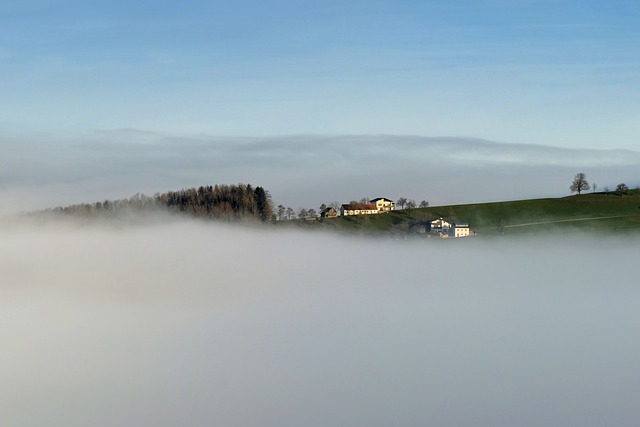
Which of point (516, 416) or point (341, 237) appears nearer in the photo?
point (516, 416)

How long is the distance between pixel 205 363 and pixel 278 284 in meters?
84.8

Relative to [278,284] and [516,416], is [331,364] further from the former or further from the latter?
[278,284]

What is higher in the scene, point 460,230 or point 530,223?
point 530,223

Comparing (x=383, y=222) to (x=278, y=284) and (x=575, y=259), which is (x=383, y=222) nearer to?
(x=278, y=284)

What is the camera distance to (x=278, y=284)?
628 feet

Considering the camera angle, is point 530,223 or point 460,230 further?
point 530,223

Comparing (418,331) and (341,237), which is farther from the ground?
(341,237)

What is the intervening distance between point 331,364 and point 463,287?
289ft

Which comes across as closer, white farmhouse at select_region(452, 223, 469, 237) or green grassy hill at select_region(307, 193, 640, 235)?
green grassy hill at select_region(307, 193, 640, 235)

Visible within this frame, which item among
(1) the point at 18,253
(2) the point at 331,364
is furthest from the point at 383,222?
(2) the point at 331,364

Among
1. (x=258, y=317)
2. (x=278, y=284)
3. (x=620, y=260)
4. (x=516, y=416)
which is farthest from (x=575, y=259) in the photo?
(x=516, y=416)

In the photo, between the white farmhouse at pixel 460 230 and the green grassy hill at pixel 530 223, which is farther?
the white farmhouse at pixel 460 230

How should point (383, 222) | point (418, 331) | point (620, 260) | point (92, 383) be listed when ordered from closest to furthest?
point (92, 383), point (418, 331), point (620, 260), point (383, 222)

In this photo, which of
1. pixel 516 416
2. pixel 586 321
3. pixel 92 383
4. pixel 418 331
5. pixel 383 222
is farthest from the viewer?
pixel 383 222
